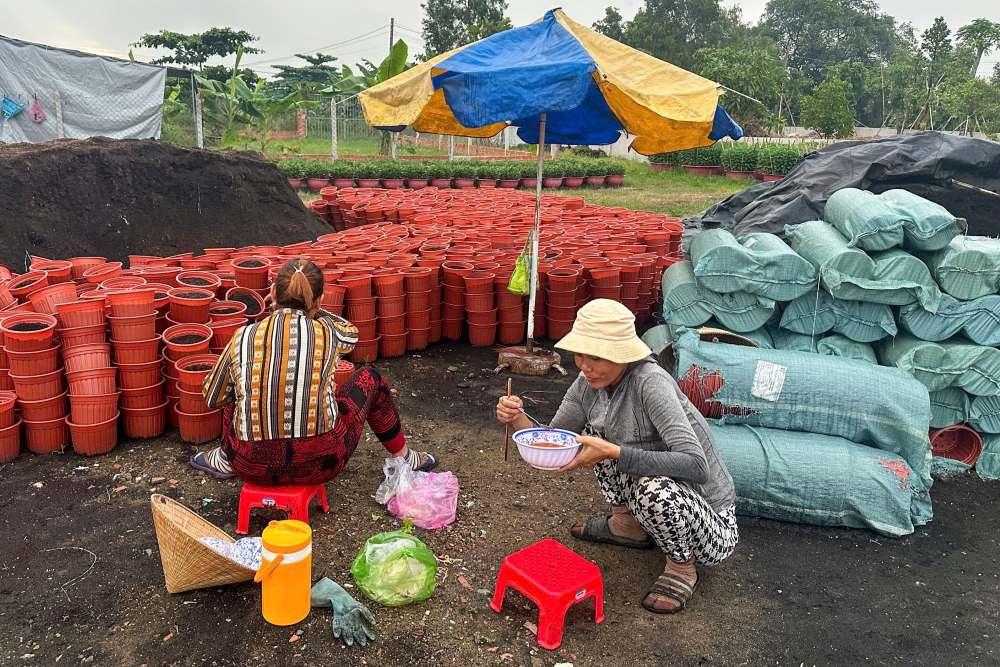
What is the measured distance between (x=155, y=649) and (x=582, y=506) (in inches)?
75.9

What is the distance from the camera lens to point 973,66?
34.0m

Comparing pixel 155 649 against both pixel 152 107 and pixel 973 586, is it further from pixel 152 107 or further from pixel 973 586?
pixel 152 107

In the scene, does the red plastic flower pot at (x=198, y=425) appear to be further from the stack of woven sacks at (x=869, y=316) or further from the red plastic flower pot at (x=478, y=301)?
the stack of woven sacks at (x=869, y=316)

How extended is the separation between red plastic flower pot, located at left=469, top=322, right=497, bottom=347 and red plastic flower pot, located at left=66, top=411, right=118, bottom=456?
2.78 metres

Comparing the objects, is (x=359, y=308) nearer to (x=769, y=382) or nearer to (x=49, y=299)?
(x=49, y=299)

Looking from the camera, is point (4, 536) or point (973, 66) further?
point (973, 66)

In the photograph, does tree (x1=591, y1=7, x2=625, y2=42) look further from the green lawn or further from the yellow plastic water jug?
the yellow plastic water jug

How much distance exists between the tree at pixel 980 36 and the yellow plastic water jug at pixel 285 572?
132ft

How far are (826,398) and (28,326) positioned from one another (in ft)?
13.4

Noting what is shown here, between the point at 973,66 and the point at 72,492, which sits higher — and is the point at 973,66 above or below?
above

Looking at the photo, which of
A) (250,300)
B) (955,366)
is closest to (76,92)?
(250,300)

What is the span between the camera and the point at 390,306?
5.25m

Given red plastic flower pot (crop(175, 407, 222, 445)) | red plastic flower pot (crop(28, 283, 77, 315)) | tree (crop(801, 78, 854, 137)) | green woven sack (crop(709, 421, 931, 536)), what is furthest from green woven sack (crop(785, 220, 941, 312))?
tree (crop(801, 78, 854, 137))

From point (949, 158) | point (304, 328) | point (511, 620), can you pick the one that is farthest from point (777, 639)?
point (949, 158)
